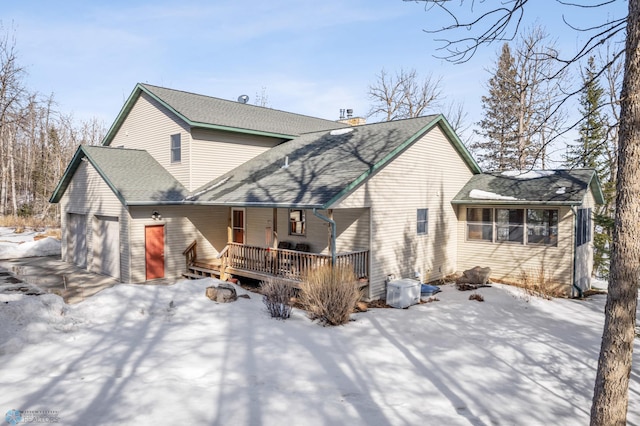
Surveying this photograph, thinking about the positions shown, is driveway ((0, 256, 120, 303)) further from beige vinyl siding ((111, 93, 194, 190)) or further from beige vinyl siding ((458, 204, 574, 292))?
beige vinyl siding ((458, 204, 574, 292))

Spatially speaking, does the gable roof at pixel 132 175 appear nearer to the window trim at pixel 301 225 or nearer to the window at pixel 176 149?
the window at pixel 176 149

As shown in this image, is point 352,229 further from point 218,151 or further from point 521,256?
point 218,151

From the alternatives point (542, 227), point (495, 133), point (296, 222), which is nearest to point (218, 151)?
point (296, 222)

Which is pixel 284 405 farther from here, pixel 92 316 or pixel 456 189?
pixel 456 189

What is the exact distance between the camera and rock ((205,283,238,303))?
35.3 feet

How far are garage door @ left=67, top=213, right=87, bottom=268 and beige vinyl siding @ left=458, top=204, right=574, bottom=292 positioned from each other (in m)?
15.3

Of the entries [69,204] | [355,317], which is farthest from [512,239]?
[69,204]

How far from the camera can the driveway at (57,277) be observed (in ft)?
41.3

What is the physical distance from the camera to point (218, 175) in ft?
53.2

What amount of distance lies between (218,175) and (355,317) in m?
8.76

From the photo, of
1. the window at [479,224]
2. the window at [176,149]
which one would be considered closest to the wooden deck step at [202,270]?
the window at [176,149]

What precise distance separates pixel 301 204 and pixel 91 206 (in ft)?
32.3

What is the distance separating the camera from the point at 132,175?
49.6 feet

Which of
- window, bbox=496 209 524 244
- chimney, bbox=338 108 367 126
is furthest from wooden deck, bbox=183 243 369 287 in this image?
chimney, bbox=338 108 367 126
